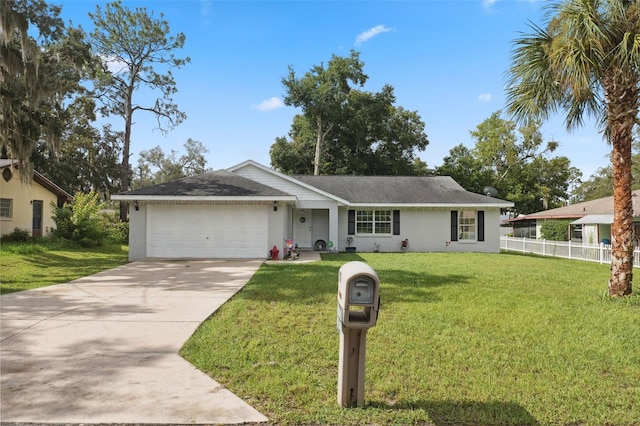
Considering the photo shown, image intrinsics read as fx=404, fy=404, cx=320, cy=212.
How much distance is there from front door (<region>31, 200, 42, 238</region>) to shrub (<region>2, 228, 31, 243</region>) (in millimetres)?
2166

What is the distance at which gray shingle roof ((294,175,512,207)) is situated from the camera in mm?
18969

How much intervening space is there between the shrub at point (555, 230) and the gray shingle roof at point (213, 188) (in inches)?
782

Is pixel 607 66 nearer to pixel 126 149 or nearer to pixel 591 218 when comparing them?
pixel 591 218

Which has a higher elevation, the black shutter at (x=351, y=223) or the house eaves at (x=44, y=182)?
the house eaves at (x=44, y=182)

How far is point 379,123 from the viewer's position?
36469mm

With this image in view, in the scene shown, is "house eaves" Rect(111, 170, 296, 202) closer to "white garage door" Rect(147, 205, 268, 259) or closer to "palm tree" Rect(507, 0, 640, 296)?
"white garage door" Rect(147, 205, 268, 259)

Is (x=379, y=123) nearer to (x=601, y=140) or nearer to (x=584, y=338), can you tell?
(x=601, y=140)

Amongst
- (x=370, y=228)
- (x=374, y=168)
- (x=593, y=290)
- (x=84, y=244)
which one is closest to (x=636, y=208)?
(x=370, y=228)

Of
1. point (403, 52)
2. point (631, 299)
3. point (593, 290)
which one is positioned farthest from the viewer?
point (403, 52)

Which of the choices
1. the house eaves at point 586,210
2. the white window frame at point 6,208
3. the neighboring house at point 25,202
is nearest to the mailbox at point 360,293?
the neighboring house at point 25,202

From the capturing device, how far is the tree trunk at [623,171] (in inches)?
305

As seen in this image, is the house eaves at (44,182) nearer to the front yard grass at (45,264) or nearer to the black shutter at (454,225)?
the front yard grass at (45,264)

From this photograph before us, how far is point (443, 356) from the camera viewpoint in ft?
15.0

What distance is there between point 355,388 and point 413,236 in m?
16.3
